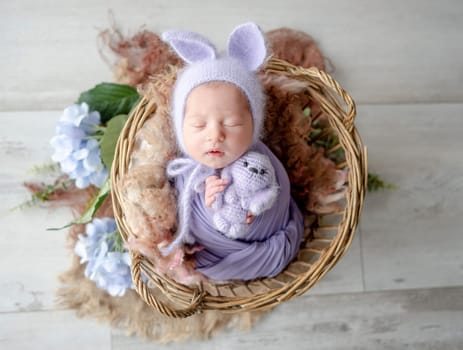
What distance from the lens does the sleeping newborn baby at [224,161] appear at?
2.68 ft

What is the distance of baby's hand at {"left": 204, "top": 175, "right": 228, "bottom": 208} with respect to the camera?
83cm

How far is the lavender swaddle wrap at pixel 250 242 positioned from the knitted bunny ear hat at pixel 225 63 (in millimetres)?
117

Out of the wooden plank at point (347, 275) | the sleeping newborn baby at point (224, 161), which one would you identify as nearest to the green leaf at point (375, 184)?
the wooden plank at point (347, 275)

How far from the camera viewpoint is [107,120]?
113 cm

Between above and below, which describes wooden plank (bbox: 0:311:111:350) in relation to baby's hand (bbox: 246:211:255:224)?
below

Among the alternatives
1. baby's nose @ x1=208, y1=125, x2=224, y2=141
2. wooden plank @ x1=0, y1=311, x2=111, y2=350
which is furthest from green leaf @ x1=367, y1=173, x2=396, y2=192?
wooden plank @ x1=0, y1=311, x2=111, y2=350

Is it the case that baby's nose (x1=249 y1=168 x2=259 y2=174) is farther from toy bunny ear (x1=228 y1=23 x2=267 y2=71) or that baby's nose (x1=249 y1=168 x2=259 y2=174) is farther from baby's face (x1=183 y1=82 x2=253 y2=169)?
toy bunny ear (x1=228 y1=23 x2=267 y2=71)

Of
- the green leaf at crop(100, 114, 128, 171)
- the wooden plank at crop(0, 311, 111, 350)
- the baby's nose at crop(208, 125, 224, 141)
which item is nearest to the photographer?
the baby's nose at crop(208, 125, 224, 141)

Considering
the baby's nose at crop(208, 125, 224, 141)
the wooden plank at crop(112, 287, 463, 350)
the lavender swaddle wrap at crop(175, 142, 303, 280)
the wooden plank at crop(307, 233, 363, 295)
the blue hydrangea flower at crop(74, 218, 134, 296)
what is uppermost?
the baby's nose at crop(208, 125, 224, 141)

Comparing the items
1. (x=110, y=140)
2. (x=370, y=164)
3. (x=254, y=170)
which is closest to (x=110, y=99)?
(x=110, y=140)

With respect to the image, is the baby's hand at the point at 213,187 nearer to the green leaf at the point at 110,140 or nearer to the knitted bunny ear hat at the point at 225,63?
the knitted bunny ear hat at the point at 225,63

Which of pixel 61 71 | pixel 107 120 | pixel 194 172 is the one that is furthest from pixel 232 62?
pixel 61 71

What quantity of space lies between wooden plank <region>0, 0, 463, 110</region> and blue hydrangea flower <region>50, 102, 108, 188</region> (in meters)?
0.22

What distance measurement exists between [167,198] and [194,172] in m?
0.08
